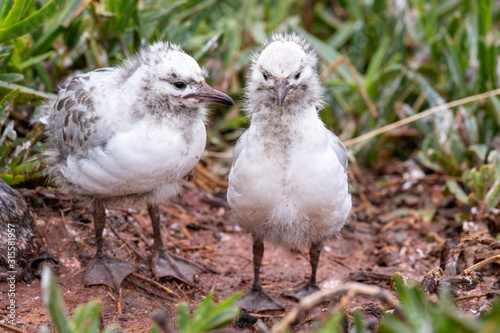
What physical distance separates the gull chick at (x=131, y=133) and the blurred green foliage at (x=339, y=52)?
61 cm

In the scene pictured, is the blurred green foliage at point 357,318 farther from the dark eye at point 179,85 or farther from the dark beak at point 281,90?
the dark eye at point 179,85

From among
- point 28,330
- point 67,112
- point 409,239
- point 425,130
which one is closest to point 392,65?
point 425,130

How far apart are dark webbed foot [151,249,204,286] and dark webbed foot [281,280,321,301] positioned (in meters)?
0.67

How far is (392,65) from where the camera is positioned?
236 inches

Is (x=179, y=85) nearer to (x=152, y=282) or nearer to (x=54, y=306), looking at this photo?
(x=152, y=282)

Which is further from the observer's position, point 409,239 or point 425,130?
point 425,130

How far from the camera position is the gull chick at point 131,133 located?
11.7ft

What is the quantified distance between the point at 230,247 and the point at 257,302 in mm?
1019

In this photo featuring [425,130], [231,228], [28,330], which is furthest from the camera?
[425,130]

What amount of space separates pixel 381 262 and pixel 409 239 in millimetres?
395

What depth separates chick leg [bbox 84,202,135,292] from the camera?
13.0ft

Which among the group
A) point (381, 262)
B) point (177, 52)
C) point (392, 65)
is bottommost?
point (381, 262)

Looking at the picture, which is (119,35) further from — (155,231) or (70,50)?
(155,231)

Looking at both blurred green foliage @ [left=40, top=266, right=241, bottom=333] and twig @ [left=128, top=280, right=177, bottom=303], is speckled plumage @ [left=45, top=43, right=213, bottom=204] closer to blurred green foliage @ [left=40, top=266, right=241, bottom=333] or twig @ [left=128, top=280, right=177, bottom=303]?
twig @ [left=128, top=280, right=177, bottom=303]
